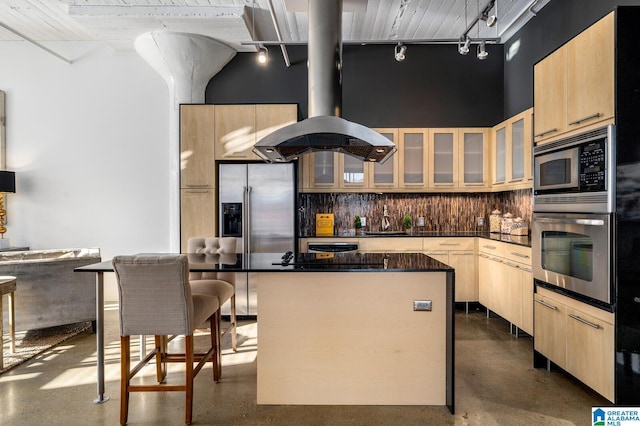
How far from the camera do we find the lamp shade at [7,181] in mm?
4625

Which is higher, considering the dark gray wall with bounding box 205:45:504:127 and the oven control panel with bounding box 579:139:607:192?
the dark gray wall with bounding box 205:45:504:127

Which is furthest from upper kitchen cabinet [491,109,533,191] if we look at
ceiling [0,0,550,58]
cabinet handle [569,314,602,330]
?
cabinet handle [569,314,602,330]

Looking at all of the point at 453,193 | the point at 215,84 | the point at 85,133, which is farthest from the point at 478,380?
the point at 85,133

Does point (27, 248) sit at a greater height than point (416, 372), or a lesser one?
greater

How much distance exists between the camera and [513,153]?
170 inches

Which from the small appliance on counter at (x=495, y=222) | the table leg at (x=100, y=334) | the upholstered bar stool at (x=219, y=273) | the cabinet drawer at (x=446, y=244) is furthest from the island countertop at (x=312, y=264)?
the small appliance on counter at (x=495, y=222)

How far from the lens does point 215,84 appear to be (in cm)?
503

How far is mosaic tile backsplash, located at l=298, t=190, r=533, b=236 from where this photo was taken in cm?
516

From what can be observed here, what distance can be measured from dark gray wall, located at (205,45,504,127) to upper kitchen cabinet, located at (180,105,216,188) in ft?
2.13

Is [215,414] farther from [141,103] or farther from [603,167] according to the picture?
[141,103]

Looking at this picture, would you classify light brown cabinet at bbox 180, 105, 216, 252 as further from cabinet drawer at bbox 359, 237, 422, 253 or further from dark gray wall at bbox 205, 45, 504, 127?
cabinet drawer at bbox 359, 237, 422, 253

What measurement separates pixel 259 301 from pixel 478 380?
1.73m

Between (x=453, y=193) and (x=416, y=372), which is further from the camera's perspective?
(x=453, y=193)

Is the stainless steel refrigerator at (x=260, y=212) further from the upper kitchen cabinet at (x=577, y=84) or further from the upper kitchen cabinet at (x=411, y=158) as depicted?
the upper kitchen cabinet at (x=577, y=84)
